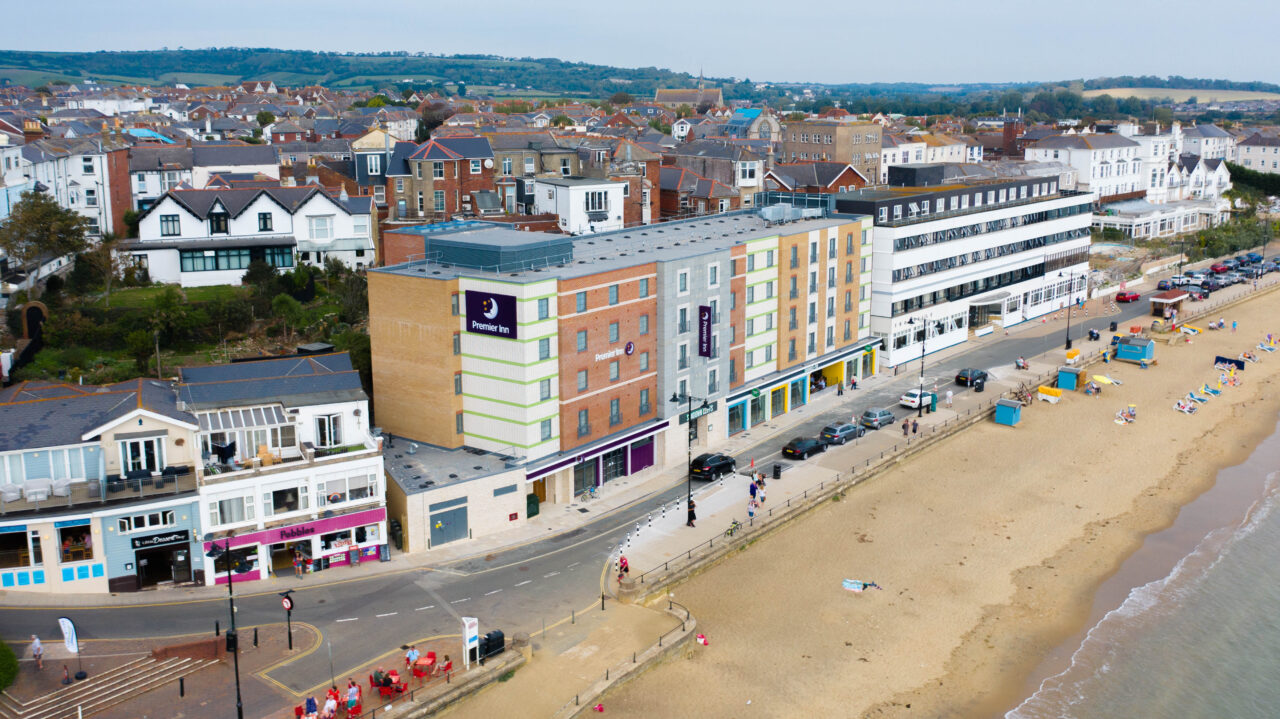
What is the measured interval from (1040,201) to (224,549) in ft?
237

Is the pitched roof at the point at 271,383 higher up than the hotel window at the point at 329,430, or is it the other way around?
the pitched roof at the point at 271,383

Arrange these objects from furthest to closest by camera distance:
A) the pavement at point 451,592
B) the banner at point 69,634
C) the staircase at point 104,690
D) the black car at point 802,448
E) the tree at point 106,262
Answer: the tree at point 106,262 < the black car at point 802,448 < the pavement at point 451,592 < the banner at point 69,634 < the staircase at point 104,690

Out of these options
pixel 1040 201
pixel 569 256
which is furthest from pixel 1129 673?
pixel 1040 201

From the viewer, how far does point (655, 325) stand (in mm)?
50750

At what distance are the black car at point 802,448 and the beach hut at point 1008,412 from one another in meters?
13.4

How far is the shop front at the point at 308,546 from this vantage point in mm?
37812

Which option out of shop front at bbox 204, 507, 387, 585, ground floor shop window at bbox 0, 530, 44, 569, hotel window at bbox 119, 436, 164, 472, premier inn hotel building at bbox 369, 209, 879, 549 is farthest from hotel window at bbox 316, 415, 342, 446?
ground floor shop window at bbox 0, 530, 44, 569

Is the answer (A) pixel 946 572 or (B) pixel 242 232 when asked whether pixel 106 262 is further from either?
(A) pixel 946 572

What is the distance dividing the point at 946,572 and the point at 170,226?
54815 millimetres

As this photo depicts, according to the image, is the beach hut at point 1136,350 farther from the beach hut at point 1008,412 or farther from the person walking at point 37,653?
the person walking at point 37,653

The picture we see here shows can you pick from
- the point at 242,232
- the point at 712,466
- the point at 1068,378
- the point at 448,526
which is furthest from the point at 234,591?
the point at 1068,378

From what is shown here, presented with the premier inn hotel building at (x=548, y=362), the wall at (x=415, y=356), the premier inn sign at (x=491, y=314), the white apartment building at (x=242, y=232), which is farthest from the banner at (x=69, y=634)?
the white apartment building at (x=242, y=232)

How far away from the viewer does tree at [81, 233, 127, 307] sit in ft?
204

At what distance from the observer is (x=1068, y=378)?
6850cm
